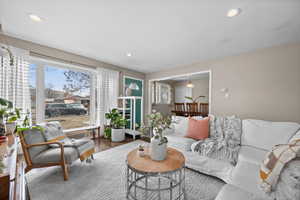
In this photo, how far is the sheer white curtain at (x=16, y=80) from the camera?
2277 mm

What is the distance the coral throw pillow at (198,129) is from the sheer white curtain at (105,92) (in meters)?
2.64

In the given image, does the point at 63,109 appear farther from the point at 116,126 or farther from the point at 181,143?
the point at 181,143

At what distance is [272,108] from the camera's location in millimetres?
2758

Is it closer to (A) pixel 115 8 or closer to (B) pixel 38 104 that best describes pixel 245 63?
(A) pixel 115 8

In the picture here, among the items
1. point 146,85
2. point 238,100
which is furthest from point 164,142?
point 146,85

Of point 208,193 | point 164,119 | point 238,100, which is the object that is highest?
point 238,100

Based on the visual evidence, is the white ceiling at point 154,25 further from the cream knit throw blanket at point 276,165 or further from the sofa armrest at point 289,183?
the sofa armrest at point 289,183

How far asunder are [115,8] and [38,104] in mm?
2820

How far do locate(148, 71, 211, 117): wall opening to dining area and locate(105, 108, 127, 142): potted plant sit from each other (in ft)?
5.80

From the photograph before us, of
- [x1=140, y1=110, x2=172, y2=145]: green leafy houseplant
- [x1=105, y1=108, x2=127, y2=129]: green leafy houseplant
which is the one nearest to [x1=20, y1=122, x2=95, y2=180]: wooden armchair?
[x1=140, y1=110, x2=172, y2=145]: green leafy houseplant

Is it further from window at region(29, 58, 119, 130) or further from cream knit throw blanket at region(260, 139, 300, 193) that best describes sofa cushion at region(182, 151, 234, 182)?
window at region(29, 58, 119, 130)

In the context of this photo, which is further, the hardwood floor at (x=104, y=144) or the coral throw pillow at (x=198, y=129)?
the hardwood floor at (x=104, y=144)

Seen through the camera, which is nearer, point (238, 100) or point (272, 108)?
point (272, 108)

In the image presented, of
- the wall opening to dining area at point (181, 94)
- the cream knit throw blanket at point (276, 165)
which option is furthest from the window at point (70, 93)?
the cream knit throw blanket at point (276, 165)
